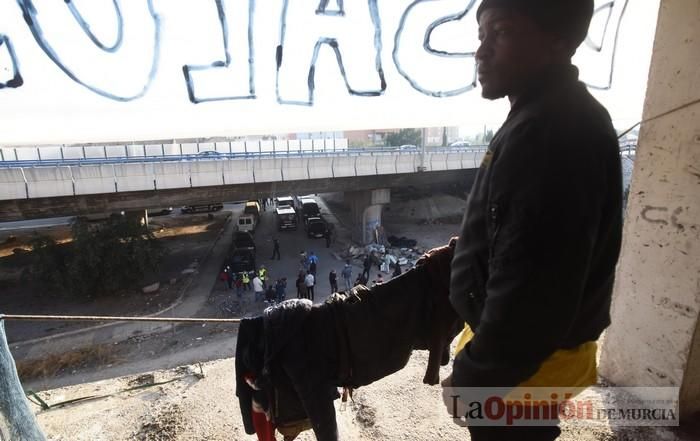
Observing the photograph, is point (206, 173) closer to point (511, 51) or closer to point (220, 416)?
point (220, 416)

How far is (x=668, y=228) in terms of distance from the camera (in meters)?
2.69

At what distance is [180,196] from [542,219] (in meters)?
17.4

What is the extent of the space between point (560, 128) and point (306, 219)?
23.2m

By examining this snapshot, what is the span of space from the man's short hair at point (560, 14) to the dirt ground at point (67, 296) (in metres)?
15.8

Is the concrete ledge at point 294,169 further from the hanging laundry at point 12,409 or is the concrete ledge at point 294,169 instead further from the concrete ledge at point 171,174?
the hanging laundry at point 12,409

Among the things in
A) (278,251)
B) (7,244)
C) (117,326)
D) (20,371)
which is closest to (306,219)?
(278,251)

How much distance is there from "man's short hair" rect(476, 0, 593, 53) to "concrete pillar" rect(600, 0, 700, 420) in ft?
6.74

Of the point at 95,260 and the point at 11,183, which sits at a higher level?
the point at 11,183

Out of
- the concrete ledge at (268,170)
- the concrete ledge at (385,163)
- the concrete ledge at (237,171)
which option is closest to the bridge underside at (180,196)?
the concrete ledge at (268,170)

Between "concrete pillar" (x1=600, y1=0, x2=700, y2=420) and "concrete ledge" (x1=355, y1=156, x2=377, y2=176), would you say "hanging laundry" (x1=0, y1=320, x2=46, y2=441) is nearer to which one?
"concrete pillar" (x1=600, y1=0, x2=700, y2=420)

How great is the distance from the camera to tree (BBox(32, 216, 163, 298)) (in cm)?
1524

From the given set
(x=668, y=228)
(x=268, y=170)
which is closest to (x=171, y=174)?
(x=268, y=170)

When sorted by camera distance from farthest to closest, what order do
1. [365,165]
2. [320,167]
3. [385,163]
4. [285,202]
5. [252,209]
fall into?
[285,202]
[252,209]
[385,163]
[365,165]
[320,167]

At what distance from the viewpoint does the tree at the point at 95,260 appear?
50.0 feet
